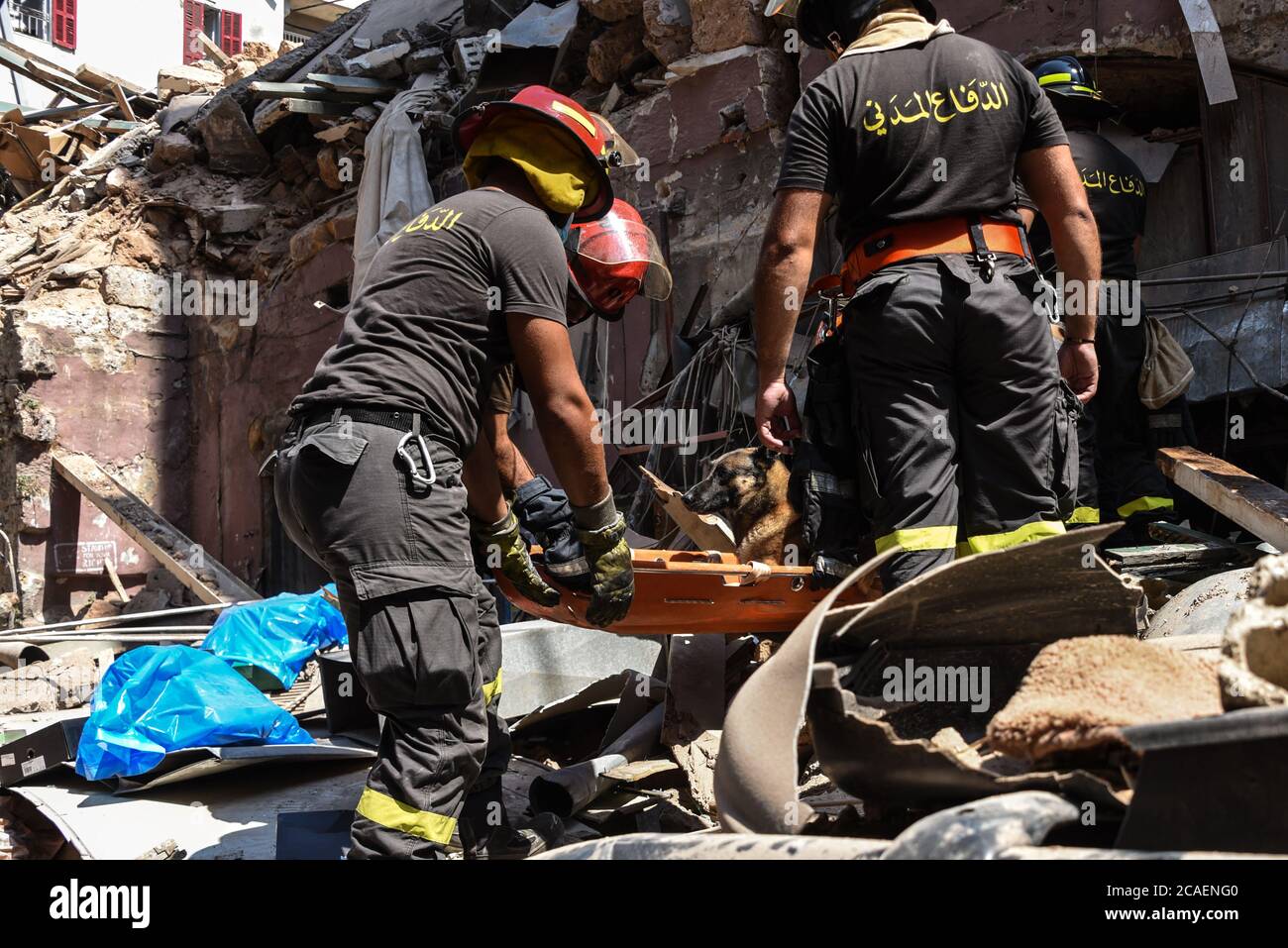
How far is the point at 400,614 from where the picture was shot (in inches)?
93.4

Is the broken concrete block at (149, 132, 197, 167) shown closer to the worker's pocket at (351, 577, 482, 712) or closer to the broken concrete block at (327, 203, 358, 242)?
the broken concrete block at (327, 203, 358, 242)

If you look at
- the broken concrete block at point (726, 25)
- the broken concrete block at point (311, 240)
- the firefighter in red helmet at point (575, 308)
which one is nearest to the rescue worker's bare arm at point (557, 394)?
the firefighter in red helmet at point (575, 308)

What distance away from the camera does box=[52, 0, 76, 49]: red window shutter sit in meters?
23.8

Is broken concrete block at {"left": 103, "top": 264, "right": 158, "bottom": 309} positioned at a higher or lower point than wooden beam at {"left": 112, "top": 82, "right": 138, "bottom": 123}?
lower

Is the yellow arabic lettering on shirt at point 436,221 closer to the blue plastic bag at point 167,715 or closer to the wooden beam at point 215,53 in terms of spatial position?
the blue plastic bag at point 167,715

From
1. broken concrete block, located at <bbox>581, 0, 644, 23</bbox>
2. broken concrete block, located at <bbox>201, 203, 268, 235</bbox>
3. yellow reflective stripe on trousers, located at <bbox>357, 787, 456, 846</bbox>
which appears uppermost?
broken concrete block, located at <bbox>581, 0, 644, 23</bbox>

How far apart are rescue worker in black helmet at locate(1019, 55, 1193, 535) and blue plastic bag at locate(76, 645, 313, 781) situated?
125 inches

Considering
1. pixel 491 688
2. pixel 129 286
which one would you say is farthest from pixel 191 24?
pixel 491 688

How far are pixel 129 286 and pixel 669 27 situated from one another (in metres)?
7.31

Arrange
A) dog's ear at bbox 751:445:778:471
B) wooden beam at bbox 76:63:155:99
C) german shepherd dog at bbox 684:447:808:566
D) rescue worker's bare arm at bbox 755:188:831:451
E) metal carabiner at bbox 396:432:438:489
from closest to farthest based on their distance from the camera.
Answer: metal carabiner at bbox 396:432:438:489
rescue worker's bare arm at bbox 755:188:831:451
german shepherd dog at bbox 684:447:808:566
dog's ear at bbox 751:445:778:471
wooden beam at bbox 76:63:155:99

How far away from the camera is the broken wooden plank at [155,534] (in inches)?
357

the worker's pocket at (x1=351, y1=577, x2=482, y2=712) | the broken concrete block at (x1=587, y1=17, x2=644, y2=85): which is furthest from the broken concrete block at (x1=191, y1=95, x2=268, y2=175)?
the worker's pocket at (x1=351, y1=577, x2=482, y2=712)

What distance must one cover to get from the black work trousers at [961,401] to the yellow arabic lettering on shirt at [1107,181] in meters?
2.07

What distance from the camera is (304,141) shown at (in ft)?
38.8
